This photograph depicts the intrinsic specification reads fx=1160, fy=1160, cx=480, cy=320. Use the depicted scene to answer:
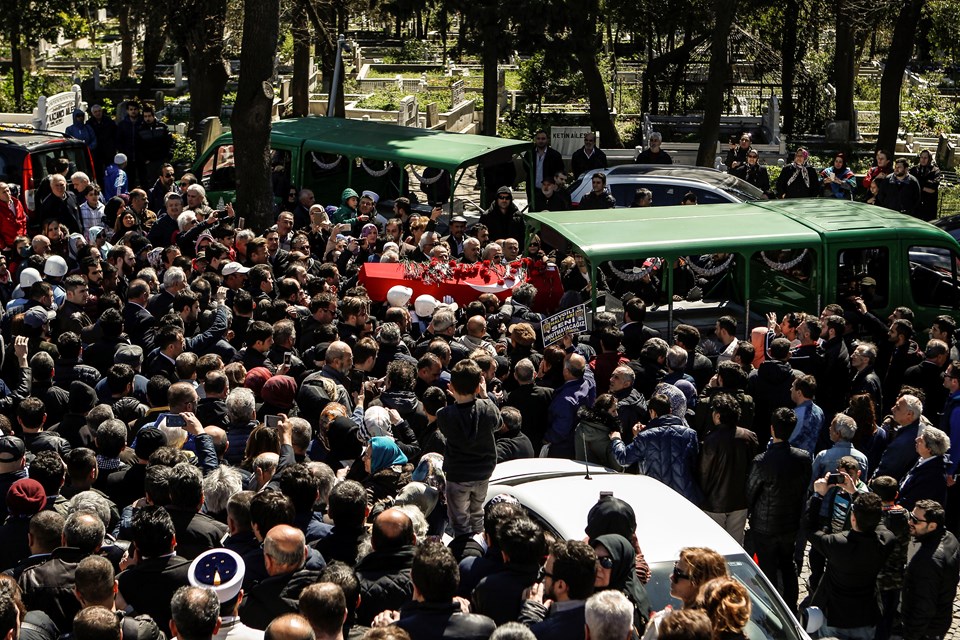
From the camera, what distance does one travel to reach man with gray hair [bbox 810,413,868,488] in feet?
26.9

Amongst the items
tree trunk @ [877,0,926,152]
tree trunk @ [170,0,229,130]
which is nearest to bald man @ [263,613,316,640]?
tree trunk @ [170,0,229,130]

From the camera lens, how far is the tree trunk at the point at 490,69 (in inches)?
925

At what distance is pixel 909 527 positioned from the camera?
7.34 m

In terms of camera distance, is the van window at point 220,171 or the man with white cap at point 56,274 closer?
the man with white cap at point 56,274

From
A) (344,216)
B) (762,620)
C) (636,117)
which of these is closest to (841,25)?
(636,117)

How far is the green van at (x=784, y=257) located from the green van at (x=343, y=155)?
13.0 feet

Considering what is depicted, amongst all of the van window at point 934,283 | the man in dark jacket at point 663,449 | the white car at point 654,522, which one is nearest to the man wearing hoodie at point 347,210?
the van window at point 934,283

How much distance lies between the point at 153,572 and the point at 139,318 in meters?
4.66

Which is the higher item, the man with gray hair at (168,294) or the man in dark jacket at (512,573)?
the man with gray hair at (168,294)

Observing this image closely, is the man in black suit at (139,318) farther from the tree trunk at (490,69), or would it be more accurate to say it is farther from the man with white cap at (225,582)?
the tree trunk at (490,69)

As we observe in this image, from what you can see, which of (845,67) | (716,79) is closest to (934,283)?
(716,79)

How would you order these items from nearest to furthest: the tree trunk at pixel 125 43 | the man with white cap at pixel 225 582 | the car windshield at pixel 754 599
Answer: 1. the man with white cap at pixel 225 582
2. the car windshield at pixel 754 599
3. the tree trunk at pixel 125 43

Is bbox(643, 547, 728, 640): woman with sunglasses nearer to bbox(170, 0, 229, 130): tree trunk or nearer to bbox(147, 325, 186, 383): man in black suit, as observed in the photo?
bbox(147, 325, 186, 383): man in black suit

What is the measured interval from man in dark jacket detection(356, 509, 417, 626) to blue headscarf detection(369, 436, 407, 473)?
139 centimetres
